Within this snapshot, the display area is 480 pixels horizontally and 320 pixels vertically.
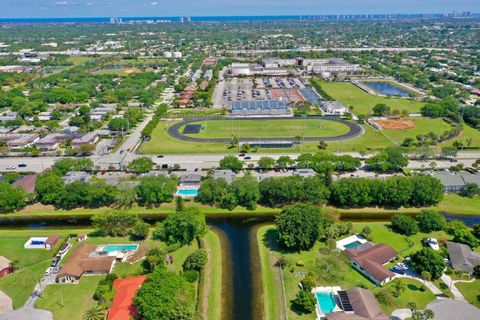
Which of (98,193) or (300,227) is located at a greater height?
(300,227)

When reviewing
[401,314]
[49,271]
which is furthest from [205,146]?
[401,314]

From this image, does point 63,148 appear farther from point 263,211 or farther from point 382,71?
point 382,71

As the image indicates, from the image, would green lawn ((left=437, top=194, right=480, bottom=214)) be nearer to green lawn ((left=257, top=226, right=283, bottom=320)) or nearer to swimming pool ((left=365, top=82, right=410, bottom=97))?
green lawn ((left=257, top=226, right=283, bottom=320))

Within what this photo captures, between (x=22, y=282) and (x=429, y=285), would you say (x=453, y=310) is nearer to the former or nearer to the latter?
(x=429, y=285)

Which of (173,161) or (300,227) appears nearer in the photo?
(300,227)

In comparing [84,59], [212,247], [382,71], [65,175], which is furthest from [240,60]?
[212,247]
